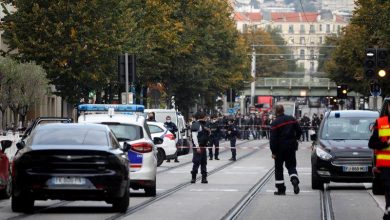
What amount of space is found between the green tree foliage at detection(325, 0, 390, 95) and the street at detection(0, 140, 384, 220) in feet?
70.7

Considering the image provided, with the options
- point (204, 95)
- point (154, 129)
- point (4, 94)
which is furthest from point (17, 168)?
point (204, 95)

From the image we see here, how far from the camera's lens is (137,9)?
71375 millimetres

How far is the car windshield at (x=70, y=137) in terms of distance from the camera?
22983mm

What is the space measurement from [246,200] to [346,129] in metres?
5.39

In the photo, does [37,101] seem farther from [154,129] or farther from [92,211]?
[92,211]

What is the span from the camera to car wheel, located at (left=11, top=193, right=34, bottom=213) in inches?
894

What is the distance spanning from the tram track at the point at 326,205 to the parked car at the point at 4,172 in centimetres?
547

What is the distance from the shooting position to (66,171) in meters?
22.5

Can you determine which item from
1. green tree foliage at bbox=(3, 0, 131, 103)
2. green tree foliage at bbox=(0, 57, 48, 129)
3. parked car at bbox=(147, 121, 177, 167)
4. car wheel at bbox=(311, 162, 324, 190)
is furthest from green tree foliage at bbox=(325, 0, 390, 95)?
car wheel at bbox=(311, 162, 324, 190)

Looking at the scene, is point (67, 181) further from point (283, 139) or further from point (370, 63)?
point (370, 63)

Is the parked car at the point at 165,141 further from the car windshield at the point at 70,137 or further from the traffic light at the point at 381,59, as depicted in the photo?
the car windshield at the point at 70,137

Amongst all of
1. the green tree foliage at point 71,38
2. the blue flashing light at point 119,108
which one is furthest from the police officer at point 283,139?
the green tree foliage at point 71,38

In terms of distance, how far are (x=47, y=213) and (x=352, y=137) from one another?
1070cm

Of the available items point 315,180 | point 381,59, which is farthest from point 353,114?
point 381,59
